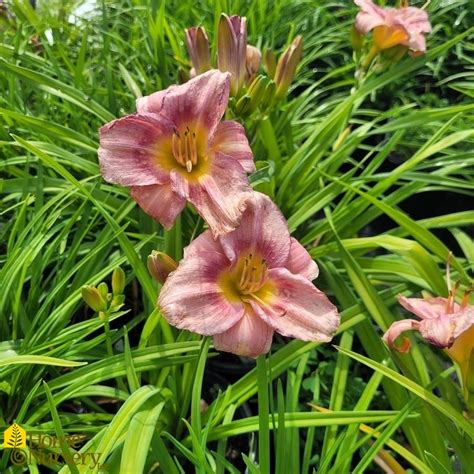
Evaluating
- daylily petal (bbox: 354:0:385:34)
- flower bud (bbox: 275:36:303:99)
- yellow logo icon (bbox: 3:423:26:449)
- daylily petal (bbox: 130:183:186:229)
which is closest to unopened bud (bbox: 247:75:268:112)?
flower bud (bbox: 275:36:303:99)

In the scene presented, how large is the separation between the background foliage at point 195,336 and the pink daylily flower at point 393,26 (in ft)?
0.36

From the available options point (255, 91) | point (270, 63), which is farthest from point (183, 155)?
point (270, 63)

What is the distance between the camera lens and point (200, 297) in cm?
52

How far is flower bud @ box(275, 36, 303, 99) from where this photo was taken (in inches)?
36.4

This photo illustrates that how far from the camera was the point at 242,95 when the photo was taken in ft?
2.64

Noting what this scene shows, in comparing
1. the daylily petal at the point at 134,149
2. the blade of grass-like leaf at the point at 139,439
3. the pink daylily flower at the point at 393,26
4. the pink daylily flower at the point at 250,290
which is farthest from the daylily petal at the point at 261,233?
the pink daylily flower at the point at 393,26

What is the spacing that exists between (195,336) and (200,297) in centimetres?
28

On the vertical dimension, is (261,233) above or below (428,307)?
above

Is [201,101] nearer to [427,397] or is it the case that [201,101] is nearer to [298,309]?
[298,309]

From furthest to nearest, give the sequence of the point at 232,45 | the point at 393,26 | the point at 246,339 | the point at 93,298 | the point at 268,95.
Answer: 1. the point at 393,26
2. the point at 268,95
3. the point at 232,45
4. the point at 93,298
5. the point at 246,339

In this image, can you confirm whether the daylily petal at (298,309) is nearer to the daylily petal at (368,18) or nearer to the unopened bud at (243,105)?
the unopened bud at (243,105)

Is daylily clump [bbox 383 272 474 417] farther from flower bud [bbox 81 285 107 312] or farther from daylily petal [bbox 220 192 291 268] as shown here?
flower bud [bbox 81 285 107 312]

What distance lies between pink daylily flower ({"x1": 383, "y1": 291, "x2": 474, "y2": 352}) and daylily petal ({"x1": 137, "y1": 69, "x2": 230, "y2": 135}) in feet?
1.01

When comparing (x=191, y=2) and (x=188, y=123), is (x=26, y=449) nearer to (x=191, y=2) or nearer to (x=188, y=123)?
(x=188, y=123)
